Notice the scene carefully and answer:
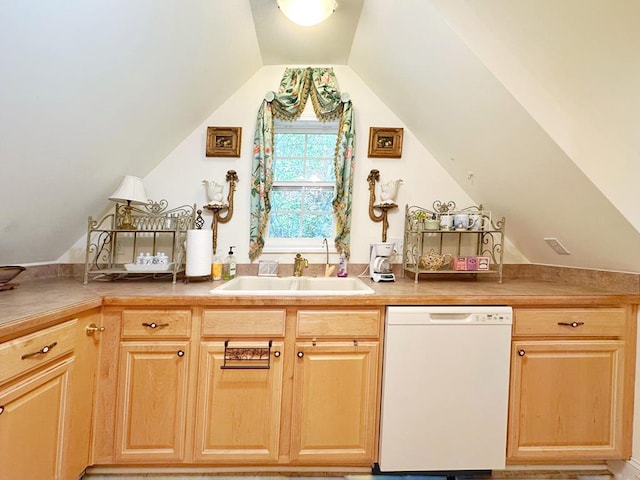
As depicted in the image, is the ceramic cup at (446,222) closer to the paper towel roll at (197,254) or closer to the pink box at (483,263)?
the pink box at (483,263)

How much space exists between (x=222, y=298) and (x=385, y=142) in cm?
158

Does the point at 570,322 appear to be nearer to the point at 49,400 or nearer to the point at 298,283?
the point at 298,283

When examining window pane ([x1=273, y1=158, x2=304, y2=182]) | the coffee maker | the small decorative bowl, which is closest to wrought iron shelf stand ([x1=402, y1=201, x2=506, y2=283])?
the coffee maker

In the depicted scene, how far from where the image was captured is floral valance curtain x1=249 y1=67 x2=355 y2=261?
77.6 inches

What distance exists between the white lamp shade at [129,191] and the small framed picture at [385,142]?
1.58m

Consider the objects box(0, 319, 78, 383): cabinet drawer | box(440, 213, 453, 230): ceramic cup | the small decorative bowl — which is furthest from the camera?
box(440, 213, 453, 230): ceramic cup

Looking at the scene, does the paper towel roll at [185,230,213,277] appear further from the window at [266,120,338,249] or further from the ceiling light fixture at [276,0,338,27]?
the ceiling light fixture at [276,0,338,27]

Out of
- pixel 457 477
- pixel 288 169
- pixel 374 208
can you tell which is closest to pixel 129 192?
pixel 288 169

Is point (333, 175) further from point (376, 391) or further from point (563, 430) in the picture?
point (563, 430)

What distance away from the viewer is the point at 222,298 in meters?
1.35

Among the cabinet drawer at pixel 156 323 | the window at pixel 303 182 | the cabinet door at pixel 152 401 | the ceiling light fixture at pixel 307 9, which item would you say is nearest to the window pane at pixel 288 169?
the window at pixel 303 182

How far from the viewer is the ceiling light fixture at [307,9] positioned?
1409 millimetres

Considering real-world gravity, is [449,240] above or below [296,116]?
below

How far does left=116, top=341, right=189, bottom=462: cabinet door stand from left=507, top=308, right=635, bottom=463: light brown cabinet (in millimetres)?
1690
